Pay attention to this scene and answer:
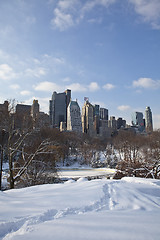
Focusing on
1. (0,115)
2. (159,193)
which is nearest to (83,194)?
(159,193)

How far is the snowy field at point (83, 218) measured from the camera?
257 centimetres

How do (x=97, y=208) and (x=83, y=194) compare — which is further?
(x=83, y=194)

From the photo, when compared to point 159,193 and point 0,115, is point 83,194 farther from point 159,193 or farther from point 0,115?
point 0,115

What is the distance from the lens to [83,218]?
328 cm

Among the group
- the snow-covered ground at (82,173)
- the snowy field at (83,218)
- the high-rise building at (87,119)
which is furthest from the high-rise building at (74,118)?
the snowy field at (83,218)

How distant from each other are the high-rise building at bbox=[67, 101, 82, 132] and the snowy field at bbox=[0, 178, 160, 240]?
443 feet

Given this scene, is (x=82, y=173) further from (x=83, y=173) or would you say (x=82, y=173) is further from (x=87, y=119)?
(x=87, y=119)

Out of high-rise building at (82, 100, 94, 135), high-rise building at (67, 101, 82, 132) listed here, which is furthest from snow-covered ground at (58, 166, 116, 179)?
high-rise building at (82, 100, 94, 135)

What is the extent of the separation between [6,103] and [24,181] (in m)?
7.20

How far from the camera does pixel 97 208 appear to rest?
161 inches

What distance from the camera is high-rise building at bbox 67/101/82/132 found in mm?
142512

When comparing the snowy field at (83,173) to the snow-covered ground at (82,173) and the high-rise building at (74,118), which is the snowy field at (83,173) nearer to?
the snow-covered ground at (82,173)

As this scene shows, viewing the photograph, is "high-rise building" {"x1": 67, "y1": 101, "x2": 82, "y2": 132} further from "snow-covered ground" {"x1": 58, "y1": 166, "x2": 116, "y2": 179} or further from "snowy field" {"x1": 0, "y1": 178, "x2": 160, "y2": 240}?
"snowy field" {"x1": 0, "y1": 178, "x2": 160, "y2": 240}

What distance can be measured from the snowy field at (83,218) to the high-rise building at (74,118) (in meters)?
135
